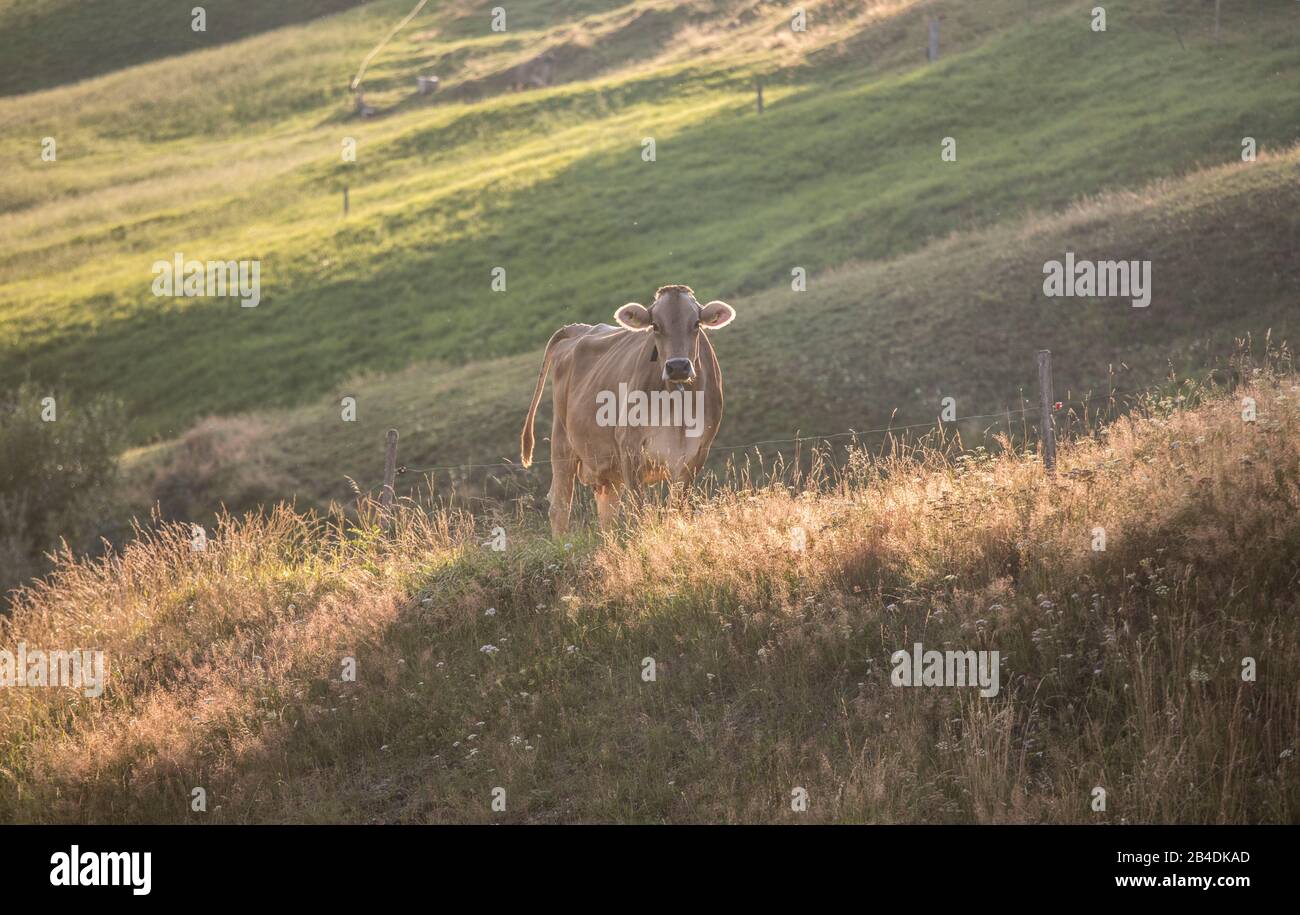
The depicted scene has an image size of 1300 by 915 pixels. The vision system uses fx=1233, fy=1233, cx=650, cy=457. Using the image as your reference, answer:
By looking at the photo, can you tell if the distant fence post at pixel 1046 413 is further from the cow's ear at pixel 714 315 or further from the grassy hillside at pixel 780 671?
the cow's ear at pixel 714 315

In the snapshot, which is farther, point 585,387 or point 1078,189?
point 1078,189

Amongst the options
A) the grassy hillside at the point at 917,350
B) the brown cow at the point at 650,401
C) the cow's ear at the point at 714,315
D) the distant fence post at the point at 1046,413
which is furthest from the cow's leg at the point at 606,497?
the grassy hillside at the point at 917,350

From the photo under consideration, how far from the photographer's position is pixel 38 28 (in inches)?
3994

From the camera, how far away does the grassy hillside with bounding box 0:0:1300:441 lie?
3516 cm

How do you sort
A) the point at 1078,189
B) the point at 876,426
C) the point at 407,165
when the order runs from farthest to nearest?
1. the point at 407,165
2. the point at 1078,189
3. the point at 876,426

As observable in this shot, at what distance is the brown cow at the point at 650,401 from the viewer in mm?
11852

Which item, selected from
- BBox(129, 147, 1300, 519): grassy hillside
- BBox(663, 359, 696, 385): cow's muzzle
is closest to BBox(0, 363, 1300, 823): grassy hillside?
BBox(663, 359, 696, 385): cow's muzzle

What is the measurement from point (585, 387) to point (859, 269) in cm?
1906

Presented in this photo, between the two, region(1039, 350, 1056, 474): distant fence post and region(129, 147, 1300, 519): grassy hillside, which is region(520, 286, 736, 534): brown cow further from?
region(129, 147, 1300, 519): grassy hillside

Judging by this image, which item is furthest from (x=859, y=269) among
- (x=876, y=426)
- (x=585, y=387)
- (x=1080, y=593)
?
(x=1080, y=593)

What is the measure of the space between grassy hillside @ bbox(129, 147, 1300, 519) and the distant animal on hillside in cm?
3589

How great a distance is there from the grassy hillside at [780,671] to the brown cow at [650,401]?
150cm
